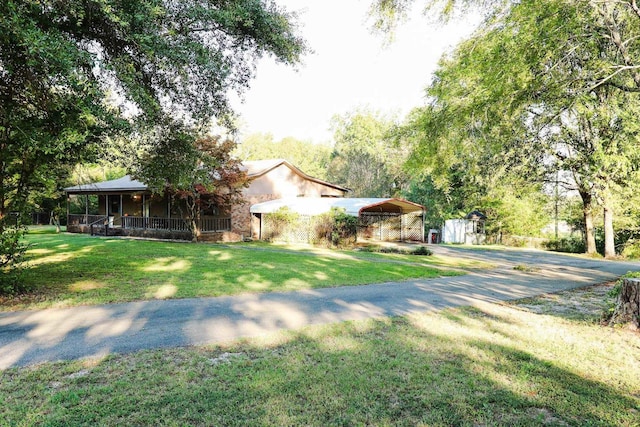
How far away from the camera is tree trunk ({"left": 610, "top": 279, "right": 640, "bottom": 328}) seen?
5.70 m

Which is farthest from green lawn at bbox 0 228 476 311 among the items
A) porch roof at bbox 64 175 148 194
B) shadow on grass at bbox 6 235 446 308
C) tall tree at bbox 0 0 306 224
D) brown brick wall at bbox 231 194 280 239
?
brown brick wall at bbox 231 194 280 239

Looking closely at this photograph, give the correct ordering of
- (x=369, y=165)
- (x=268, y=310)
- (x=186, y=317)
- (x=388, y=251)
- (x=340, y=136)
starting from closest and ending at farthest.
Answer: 1. (x=186, y=317)
2. (x=268, y=310)
3. (x=388, y=251)
4. (x=369, y=165)
5. (x=340, y=136)

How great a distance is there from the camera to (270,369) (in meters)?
3.99

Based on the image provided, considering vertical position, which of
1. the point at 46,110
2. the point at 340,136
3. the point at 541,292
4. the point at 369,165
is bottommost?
the point at 541,292

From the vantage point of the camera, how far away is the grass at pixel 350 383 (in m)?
3.09

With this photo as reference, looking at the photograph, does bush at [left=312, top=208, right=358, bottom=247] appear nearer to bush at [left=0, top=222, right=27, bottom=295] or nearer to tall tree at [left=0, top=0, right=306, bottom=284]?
tall tree at [left=0, top=0, right=306, bottom=284]

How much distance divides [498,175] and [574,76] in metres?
14.2

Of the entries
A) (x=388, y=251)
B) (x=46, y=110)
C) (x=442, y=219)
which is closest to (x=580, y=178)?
(x=388, y=251)

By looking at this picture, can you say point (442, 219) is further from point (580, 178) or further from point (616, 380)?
point (616, 380)

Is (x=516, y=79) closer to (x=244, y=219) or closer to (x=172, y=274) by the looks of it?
(x=172, y=274)

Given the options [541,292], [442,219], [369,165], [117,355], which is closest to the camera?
[117,355]

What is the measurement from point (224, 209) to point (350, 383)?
20321 millimetres

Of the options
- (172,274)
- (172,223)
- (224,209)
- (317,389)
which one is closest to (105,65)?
(172,274)

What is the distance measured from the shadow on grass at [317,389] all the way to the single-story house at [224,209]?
58.6 ft
